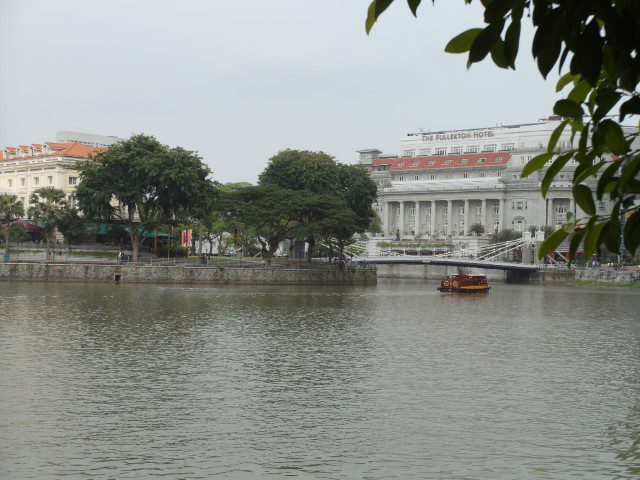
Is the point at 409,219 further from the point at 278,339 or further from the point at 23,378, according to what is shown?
the point at 23,378

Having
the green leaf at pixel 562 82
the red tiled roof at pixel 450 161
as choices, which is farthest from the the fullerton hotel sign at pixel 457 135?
the green leaf at pixel 562 82

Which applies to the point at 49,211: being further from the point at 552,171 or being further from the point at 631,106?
the point at 631,106

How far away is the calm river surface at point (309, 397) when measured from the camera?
1363cm

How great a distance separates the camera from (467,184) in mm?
121938

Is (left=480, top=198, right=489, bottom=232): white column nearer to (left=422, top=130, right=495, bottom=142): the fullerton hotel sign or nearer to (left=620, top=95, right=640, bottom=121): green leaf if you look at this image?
(left=422, top=130, right=495, bottom=142): the fullerton hotel sign

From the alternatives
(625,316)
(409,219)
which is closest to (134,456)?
(625,316)

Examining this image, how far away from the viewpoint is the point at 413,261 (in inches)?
3243

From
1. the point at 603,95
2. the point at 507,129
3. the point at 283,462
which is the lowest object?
the point at 283,462

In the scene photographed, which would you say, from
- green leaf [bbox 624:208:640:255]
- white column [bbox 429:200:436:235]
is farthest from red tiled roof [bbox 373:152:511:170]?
green leaf [bbox 624:208:640:255]

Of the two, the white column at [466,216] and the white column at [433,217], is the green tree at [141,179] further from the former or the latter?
the white column at [433,217]

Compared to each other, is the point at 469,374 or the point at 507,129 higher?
the point at 507,129

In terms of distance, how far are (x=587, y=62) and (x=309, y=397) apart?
15.5m

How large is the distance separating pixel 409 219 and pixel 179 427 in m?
115

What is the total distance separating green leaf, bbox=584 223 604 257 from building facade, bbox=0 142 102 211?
275ft
